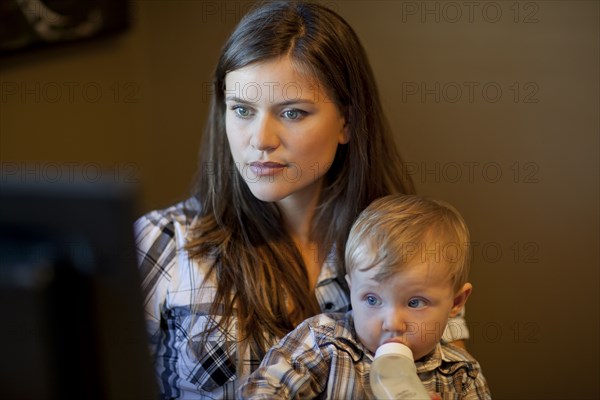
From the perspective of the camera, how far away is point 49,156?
7.74ft

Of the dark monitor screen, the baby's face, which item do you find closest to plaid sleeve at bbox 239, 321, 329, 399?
the baby's face

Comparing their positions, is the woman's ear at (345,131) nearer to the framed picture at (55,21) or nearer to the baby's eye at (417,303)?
the baby's eye at (417,303)

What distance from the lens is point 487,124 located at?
2.15m

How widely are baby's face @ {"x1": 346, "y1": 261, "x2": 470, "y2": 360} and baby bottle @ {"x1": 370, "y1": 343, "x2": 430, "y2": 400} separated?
31 millimetres

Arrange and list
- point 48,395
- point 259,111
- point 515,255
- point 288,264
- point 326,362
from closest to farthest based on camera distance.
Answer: point 48,395
point 326,362
point 259,111
point 288,264
point 515,255

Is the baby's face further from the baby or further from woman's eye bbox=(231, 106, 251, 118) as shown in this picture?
woman's eye bbox=(231, 106, 251, 118)

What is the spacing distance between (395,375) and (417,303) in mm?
152

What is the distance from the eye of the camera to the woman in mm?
1577

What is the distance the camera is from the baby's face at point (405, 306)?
51.8 inches

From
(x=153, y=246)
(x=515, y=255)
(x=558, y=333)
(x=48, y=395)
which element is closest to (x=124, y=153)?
(x=153, y=246)

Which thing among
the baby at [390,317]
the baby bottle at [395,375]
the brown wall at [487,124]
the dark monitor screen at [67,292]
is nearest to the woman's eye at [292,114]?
the baby at [390,317]

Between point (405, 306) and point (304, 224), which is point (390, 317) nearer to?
point (405, 306)

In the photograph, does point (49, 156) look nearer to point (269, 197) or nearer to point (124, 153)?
point (124, 153)

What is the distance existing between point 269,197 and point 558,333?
3.62 ft
